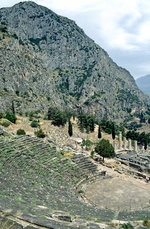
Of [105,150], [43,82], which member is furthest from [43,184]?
[43,82]

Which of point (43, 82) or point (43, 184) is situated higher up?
point (43, 82)

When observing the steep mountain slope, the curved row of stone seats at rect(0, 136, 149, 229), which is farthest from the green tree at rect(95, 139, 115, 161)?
the steep mountain slope

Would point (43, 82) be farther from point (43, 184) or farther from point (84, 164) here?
point (43, 184)

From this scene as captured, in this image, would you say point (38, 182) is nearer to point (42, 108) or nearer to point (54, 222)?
point (54, 222)

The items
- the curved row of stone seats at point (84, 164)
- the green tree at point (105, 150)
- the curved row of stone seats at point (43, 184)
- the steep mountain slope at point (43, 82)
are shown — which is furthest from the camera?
the steep mountain slope at point (43, 82)

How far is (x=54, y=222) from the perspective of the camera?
15.8 metres

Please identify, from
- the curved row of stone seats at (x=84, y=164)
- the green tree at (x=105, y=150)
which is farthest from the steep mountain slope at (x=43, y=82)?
the curved row of stone seats at (x=84, y=164)

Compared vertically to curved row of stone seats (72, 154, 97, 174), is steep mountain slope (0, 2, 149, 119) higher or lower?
higher

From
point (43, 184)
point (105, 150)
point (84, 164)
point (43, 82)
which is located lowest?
point (84, 164)

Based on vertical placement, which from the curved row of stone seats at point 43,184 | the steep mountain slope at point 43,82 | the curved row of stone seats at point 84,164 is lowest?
the curved row of stone seats at point 84,164

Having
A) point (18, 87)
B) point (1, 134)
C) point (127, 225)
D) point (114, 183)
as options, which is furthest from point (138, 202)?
point (18, 87)

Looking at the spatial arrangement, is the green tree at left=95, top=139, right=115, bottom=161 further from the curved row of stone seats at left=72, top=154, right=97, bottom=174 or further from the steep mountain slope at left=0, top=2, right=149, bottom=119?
the steep mountain slope at left=0, top=2, right=149, bottom=119

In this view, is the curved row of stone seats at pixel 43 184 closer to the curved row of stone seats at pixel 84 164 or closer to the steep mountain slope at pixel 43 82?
the curved row of stone seats at pixel 84 164

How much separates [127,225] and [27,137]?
28538mm
